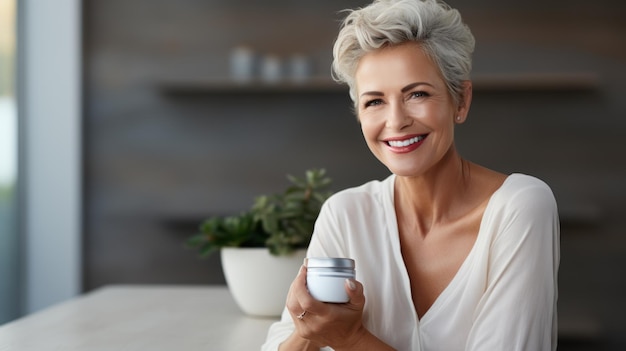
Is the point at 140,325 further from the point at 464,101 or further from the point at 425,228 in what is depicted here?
the point at 464,101

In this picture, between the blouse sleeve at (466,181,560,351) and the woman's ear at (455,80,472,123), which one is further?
the woman's ear at (455,80,472,123)

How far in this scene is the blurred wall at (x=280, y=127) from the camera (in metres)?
3.86

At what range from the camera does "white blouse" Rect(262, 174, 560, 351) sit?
51.3 inches

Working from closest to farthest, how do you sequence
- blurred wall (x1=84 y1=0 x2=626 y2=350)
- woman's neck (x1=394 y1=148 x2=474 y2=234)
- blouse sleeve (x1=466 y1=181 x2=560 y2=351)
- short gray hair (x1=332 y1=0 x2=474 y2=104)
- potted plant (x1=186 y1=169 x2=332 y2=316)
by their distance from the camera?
1. blouse sleeve (x1=466 y1=181 x2=560 y2=351)
2. short gray hair (x1=332 y1=0 x2=474 y2=104)
3. woman's neck (x1=394 y1=148 x2=474 y2=234)
4. potted plant (x1=186 y1=169 x2=332 y2=316)
5. blurred wall (x1=84 y1=0 x2=626 y2=350)

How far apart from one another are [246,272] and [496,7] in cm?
256

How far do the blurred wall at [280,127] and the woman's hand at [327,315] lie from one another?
2643mm

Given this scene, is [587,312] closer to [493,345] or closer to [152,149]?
[152,149]

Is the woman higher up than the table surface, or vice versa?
the woman

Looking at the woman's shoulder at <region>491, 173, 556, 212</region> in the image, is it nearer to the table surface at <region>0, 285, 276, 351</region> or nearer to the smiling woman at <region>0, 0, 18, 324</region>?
the table surface at <region>0, 285, 276, 351</region>

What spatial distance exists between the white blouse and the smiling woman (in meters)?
2.92

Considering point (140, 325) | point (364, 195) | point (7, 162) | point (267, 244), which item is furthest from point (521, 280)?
point (7, 162)

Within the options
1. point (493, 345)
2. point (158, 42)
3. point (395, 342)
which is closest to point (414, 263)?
point (395, 342)

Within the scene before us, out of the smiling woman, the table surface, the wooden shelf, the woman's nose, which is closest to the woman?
the woman's nose

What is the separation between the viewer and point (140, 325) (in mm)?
1731
